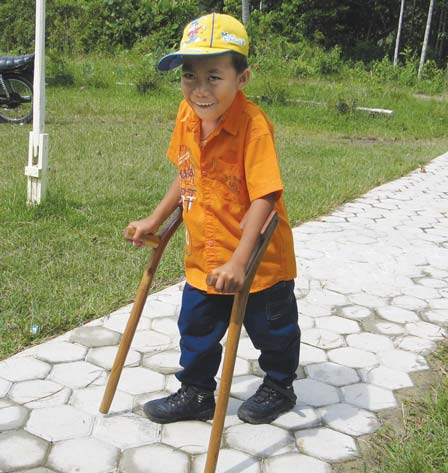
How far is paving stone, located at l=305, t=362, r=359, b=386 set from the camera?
3014 mm

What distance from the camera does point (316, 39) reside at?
24.8 meters

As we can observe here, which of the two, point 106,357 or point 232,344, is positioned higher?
point 232,344

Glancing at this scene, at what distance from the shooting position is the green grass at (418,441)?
2270 mm

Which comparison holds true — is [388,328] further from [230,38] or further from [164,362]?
[230,38]

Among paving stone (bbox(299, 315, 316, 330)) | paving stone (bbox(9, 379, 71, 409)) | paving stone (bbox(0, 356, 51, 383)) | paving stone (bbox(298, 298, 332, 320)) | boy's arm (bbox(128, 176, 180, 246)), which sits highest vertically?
boy's arm (bbox(128, 176, 180, 246))

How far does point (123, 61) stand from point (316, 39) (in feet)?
31.3

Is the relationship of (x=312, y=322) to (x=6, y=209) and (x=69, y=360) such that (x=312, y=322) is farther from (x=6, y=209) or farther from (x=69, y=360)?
(x=6, y=209)

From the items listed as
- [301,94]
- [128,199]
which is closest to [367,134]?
[301,94]

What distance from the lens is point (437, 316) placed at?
3783 mm

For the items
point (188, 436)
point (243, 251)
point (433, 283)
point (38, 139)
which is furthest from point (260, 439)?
point (38, 139)

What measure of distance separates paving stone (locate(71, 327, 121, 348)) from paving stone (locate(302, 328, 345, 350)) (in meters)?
0.95

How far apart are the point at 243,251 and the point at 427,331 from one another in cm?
185

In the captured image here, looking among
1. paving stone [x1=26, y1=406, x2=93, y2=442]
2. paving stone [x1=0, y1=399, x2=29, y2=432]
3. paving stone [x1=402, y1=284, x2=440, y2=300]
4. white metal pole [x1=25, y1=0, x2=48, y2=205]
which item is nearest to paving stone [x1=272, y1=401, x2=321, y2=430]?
paving stone [x1=26, y1=406, x2=93, y2=442]

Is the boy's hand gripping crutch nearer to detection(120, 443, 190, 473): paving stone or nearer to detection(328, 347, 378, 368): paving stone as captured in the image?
detection(120, 443, 190, 473): paving stone
